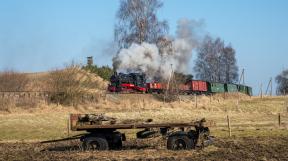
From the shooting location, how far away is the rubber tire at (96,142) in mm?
20438

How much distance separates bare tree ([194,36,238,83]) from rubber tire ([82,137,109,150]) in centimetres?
7632

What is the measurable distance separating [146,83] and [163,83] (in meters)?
2.48

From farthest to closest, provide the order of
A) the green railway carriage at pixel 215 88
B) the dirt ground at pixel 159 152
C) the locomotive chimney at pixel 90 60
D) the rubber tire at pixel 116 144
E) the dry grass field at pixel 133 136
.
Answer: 1. the green railway carriage at pixel 215 88
2. the locomotive chimney at pixel 90 60
3. the rubber tire at pixel 116 144
4. the dry grass field at pixel 133 136
5. the dirt ground at pixel 159 152

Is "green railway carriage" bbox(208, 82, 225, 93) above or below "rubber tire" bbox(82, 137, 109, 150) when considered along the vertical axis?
above

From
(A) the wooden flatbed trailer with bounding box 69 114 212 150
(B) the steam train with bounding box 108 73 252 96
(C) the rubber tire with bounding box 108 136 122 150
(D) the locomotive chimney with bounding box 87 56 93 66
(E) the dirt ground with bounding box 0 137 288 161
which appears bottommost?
(E) the dirt ground with bounding box 0 137 288 161

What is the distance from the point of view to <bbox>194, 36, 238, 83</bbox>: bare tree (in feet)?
321

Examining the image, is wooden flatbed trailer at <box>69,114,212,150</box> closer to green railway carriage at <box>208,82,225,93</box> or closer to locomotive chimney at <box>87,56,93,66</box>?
locomotive chimney at <box>87,56,93,66</box>

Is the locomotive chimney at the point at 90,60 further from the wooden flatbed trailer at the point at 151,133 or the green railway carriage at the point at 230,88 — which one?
the wooden flatbed trailer at the point at 151,133

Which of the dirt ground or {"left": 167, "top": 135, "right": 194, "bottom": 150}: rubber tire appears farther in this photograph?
{"left": 167, "top": 135, "right": 194, "bottom": 150}: rubber tire

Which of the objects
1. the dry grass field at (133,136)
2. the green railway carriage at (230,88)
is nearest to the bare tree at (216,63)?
the green railway carriage at (230,88)

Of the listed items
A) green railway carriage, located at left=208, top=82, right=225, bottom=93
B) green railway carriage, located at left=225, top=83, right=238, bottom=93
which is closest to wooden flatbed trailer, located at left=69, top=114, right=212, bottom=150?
green railway carriage, located at left=208, top=82, right=225, bottom=93

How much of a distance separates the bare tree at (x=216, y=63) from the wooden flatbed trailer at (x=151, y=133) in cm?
7583

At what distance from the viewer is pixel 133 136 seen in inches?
1104

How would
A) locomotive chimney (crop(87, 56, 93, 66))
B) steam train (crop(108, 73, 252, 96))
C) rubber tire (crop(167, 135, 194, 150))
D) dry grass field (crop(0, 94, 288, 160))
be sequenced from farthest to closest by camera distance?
1. locomotive chimney (crop(87, 56, 93, 66))
2. steam train (crop(108, 73, 252, 96))
3. rubber tire (crop(167, 135, 194, 150))
4. dry grass field (crop(0, 94, 288, 160))
